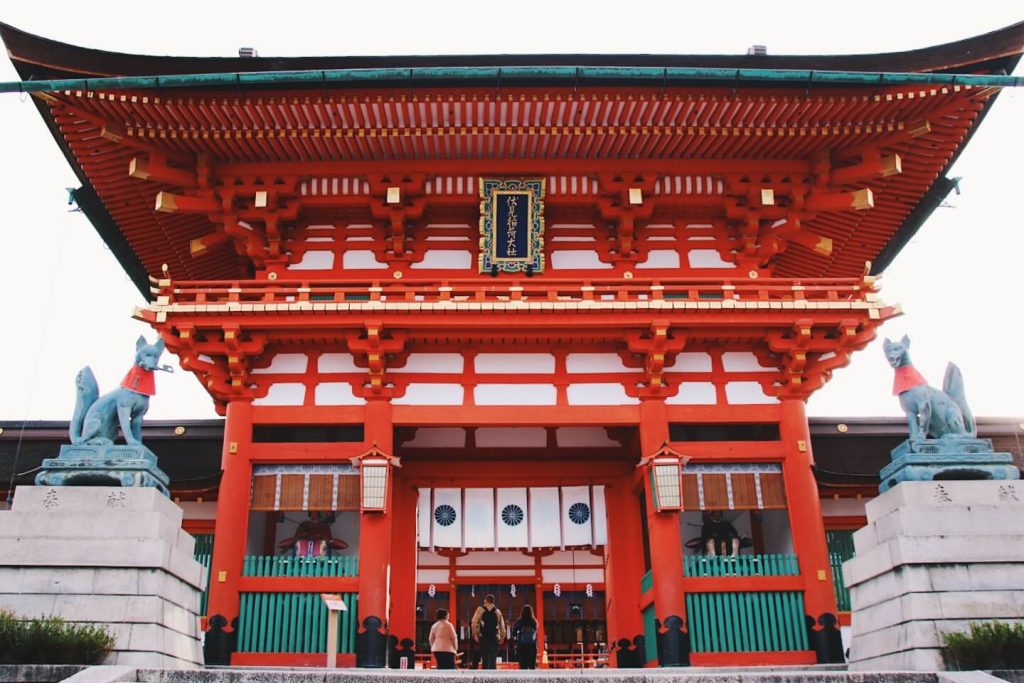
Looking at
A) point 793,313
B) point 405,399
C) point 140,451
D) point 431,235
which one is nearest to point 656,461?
point 793,313

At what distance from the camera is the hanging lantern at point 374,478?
37.6 feet

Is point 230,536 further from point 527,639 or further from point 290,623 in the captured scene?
point 527,639

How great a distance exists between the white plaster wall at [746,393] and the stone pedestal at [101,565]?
25.0 ft

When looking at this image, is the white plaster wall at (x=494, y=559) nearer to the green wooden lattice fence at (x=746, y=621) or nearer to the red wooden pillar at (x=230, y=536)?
the green wooden lattice fence at (x=746, y=621)

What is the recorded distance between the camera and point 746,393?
41.2 ft

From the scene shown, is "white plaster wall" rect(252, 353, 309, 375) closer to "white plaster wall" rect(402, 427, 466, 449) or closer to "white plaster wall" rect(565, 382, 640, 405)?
"white plaster wall" rect(402, 427, 466, 449)

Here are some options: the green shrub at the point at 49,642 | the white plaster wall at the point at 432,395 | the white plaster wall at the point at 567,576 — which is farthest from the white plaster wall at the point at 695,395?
the green shrub at the point at 49,642

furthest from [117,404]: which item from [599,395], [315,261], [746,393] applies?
[746,393]

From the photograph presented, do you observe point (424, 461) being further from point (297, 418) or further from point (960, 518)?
point (960, 518)

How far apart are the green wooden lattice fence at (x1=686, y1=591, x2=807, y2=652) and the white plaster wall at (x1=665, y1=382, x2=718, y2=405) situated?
2.66m

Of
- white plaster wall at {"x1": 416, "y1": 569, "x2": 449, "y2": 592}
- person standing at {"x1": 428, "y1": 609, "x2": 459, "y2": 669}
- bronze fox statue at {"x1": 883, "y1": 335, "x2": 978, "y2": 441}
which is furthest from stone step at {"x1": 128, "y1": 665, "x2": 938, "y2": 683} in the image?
white plaster wall at {"x1": 416, "y1": 569, "x2": 449, "y2": 592}

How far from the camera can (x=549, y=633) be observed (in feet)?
56.4

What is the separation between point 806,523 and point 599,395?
324 centimetres

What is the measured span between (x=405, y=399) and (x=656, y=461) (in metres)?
3.59
